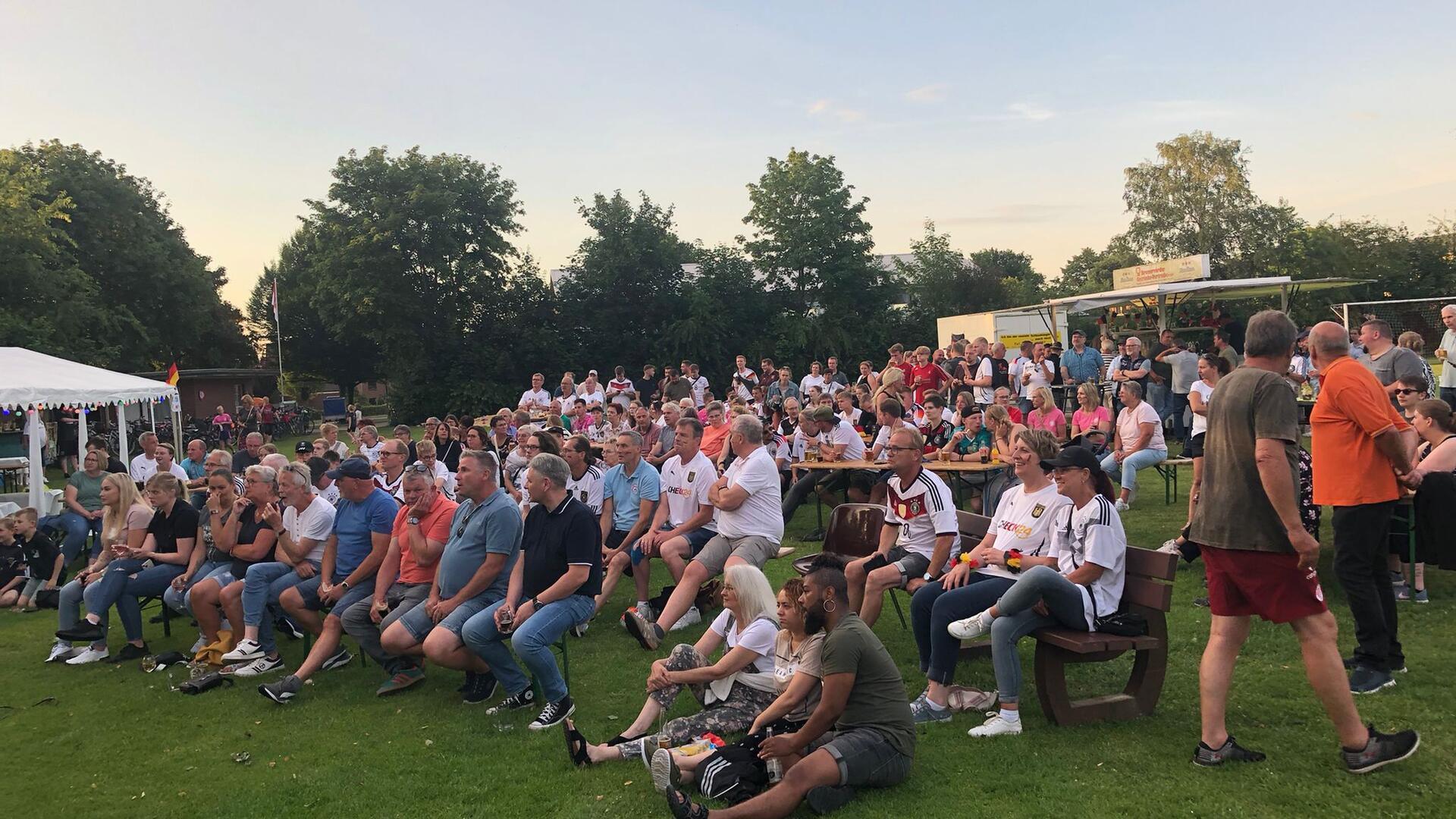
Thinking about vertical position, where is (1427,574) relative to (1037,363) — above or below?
below

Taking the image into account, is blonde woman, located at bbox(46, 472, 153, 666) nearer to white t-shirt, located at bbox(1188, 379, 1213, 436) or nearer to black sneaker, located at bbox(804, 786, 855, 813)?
black sneaker, located at bbox(804, 786, 855, 813)

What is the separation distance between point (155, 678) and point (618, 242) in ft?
86.3

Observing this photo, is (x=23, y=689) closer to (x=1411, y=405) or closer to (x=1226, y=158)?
(x=1411, y=405)

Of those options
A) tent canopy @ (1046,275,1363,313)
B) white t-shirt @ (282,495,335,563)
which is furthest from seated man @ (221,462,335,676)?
tent canopy @ (1046,275,1363,313)

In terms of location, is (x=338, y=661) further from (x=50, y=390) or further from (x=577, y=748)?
(x=50, y=390)

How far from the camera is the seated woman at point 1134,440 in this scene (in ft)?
29.3

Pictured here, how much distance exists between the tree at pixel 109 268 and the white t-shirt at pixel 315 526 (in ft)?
89.5

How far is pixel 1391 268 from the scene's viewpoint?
39.3 meters

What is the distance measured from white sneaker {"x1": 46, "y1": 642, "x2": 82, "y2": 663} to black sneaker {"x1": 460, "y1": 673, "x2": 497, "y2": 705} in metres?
3.77

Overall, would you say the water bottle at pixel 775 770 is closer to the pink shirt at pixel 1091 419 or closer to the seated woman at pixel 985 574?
the seated woman at pixel 985 574

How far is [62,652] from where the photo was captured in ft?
22.9

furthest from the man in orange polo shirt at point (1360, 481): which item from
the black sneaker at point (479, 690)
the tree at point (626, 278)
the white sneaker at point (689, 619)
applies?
the tree at point (626, 278)

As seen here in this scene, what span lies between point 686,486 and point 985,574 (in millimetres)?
2812

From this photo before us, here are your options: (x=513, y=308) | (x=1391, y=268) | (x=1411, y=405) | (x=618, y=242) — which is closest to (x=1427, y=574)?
(x=1411, y=405)
